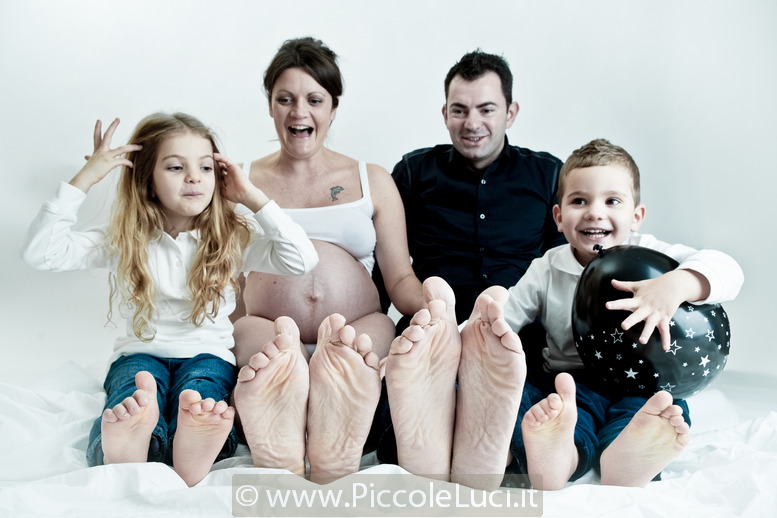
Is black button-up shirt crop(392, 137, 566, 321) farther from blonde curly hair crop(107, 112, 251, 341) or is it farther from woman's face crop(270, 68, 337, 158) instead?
blonde curly hair crop(107, 112, 251, 341)

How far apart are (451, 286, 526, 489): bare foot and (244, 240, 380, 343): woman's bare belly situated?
2.54ft

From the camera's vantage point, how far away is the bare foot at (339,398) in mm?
1760

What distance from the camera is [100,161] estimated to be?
220 cm

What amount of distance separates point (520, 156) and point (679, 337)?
123cm

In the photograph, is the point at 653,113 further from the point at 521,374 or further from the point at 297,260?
the point at 521,374

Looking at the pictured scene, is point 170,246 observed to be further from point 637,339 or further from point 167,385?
point 637,339

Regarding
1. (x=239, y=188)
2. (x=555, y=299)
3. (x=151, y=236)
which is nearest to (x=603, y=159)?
(x=555, y=299)

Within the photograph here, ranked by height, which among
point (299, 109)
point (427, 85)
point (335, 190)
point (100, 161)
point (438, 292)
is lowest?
point (438, 292)

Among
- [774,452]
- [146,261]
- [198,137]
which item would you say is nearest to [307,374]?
[146,261]

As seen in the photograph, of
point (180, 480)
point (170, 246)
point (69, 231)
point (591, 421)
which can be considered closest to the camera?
point (180, 480)

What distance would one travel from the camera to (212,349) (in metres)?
2.26

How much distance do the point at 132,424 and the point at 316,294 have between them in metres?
0.86

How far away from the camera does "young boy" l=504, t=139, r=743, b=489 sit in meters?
1.76

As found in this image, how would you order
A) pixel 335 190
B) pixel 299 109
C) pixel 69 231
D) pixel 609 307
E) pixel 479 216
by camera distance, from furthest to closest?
pixel 479 216
pixel 335 190
pixel 299 109
pixel 69 231
pixel 609 307
